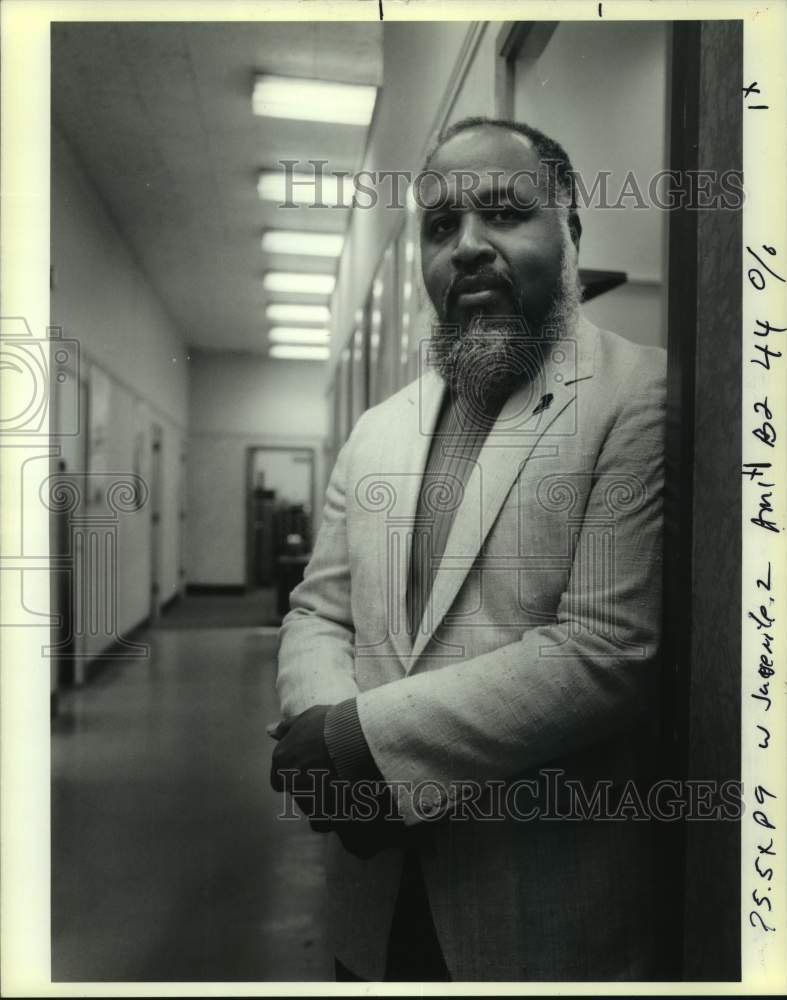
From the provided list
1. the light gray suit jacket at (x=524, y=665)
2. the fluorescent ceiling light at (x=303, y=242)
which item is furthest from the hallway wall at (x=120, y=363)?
the light gray suit jacket at (x=524, y=665)

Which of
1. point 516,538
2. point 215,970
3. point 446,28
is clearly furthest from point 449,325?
point 215,970

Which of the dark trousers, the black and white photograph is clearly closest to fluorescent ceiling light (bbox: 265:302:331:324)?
the black and white photograph

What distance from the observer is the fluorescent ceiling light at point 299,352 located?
4.38ft

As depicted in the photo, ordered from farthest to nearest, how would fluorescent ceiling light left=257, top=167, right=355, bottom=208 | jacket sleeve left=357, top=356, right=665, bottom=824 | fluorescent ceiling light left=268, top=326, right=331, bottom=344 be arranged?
fluorescent ceiling light left=268, top=326, right=331, bottom=344
fluorescent ceiling light left=257, top=167, right=355, bottom=208
jacket sleeve left=357, top=356, right=665, bottom=824

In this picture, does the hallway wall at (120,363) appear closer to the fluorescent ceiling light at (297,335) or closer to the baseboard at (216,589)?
the baseboard at (216,589)

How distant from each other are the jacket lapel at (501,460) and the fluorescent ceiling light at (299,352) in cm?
36

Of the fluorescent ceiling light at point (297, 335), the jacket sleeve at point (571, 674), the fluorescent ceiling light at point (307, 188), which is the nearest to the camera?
the jacket sleeve at point (571, 674)

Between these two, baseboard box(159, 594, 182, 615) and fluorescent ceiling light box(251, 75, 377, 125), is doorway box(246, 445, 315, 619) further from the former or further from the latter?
fluorescent ceiling light box(251, 75, 377, 125)

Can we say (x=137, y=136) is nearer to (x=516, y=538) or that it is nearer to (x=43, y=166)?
(x=43, y=166)

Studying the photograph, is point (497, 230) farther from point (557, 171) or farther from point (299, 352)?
point (299, 352)

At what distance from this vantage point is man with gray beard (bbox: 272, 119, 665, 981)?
1082 millimetres

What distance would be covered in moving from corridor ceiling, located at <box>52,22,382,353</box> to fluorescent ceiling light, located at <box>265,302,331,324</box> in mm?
59

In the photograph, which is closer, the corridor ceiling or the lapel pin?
the lapel pin

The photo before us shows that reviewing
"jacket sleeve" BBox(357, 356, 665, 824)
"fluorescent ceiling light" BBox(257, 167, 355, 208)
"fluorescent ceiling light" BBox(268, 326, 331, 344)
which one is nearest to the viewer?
"jacket sleeve" BBox(357, 356, 665, 824)
